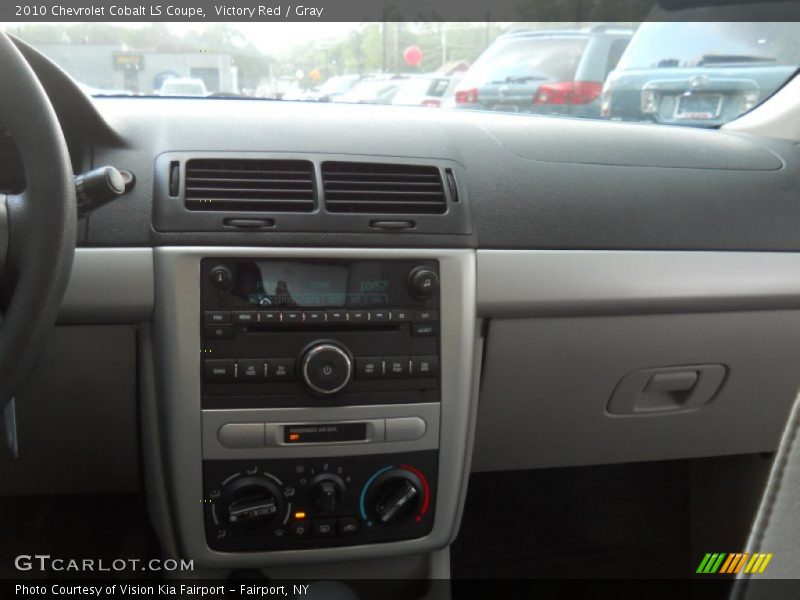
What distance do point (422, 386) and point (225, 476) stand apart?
357mm

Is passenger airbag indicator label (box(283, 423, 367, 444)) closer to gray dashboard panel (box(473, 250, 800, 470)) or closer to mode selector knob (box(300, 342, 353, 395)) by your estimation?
mode selector knob (box(300, 342, 353, 395))

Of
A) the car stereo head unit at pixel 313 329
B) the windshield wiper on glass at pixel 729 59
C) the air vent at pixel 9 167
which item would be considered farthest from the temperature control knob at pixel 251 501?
the windshield wiper on glass at pixel 729 59

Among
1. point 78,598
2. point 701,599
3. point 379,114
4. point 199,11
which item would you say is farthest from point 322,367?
point 701,599

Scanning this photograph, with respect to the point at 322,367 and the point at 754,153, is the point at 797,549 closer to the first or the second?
the point at 322,367

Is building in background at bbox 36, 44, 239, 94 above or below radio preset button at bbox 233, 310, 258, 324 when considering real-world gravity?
above

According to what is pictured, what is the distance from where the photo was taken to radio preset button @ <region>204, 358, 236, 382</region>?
133 centimetres

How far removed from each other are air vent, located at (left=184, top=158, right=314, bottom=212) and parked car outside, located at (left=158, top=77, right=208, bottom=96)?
35cm

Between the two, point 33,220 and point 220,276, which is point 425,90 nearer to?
point 220,276

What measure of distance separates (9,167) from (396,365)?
2.11 feet

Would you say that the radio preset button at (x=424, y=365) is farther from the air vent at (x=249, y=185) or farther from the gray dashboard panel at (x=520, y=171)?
the air vent at (x=249, y=185)

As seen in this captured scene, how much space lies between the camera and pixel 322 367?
132cm

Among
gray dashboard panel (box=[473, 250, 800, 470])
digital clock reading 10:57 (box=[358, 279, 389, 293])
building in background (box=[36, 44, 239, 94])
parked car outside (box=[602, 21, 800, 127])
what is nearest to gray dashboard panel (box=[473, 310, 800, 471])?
gray dashboard panel (box=[473, 250, 800, 470])

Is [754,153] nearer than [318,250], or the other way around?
[318,250]

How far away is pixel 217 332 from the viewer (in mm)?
1312
